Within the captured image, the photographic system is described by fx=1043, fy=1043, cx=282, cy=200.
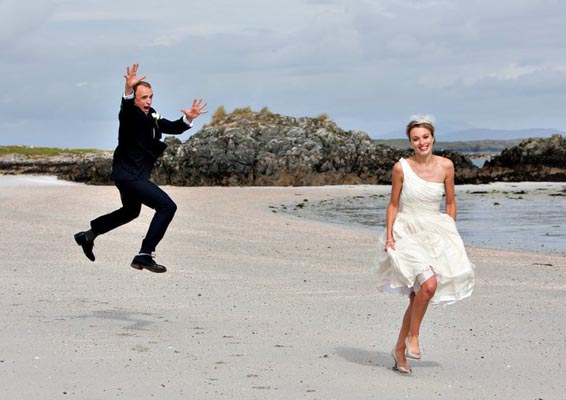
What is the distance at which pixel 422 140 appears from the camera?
7.29m

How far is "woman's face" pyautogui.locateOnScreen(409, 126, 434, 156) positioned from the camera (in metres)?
7.29

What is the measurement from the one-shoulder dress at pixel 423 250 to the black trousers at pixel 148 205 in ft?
10.4

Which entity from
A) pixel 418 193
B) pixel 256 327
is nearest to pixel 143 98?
pixel 256 327

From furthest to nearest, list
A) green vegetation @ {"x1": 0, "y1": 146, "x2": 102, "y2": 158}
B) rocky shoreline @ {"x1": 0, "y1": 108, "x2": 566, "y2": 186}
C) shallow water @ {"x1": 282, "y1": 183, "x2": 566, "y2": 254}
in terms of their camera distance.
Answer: green vegetation @ {"x1": 0, "y1": 146, "x2": 102, "y2": 158}
rocky shoreline @ {"x1": 0, "y1": 108, "x2": 566, "y2": 186}
shallow water @ {"x1": 282, "y1": 183, "x2": 566, "y2": 254}

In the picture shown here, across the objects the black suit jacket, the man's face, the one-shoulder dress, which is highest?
the man's face

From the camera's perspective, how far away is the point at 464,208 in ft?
A: 95.8

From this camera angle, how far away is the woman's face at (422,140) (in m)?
7.29

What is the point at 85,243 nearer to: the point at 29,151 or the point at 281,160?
the point at 281,160

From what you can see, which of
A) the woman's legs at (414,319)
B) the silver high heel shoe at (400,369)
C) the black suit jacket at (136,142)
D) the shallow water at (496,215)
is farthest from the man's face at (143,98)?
the shallow water at (496,215)

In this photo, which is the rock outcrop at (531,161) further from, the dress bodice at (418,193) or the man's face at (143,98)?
the dress bodice at (418,193)

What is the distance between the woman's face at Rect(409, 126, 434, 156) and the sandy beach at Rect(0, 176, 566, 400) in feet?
5.19

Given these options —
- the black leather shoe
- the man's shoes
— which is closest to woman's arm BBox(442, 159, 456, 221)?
the man's shoes

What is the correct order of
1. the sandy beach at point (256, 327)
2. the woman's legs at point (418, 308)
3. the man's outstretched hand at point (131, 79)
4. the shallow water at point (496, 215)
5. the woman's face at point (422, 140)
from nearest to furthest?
1. the sandy beach at point (256, 327)
2. the woman's legs at point (418, 308)
3. the woman's face at point (422, 140)
4. the man's outstretched hand at point (131, 79)
5. the shallow water at point (496, 215)

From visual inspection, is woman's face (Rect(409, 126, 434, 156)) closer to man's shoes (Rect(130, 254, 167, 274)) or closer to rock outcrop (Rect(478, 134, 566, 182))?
man's shoes (Rect(130, 254, 167, 274))
